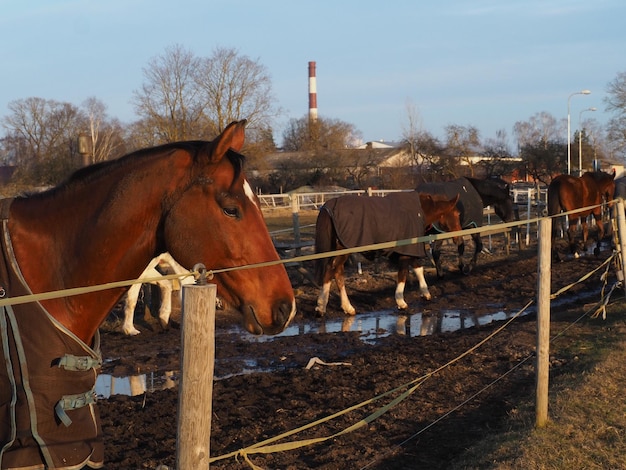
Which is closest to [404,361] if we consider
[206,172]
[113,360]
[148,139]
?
[113,360]

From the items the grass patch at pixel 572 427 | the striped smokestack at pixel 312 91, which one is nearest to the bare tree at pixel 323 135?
the striped smokestack at pixel 312 91

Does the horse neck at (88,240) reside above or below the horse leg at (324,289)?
above

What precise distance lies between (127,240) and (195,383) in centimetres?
67

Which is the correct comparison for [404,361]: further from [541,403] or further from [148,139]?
[148,139]

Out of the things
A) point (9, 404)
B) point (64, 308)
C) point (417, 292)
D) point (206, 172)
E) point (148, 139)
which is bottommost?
point (417, 292)

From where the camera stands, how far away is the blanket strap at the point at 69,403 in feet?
7.80

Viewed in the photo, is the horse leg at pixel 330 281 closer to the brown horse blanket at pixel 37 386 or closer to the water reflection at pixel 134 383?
the water reflection at pixel 134 383

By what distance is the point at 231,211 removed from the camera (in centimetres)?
259

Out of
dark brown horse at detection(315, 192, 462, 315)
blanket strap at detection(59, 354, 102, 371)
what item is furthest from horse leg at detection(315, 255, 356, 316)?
blanket strap at detection(59, 354, 102, 371)

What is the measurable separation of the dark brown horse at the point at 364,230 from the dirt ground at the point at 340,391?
1.82 ft

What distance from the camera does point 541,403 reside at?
176 inches

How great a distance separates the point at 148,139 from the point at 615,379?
27986mm

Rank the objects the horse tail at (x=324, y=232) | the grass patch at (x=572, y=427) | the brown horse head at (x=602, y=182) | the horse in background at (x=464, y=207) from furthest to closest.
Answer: the brown horse head at (x=602, y=182) → the horse in background at (x=464, y=207) → the horse tail at (x=324, y=232) → the grass patch at (x=572, y=427)

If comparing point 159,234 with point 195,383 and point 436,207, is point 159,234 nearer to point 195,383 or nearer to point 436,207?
point 195,383
